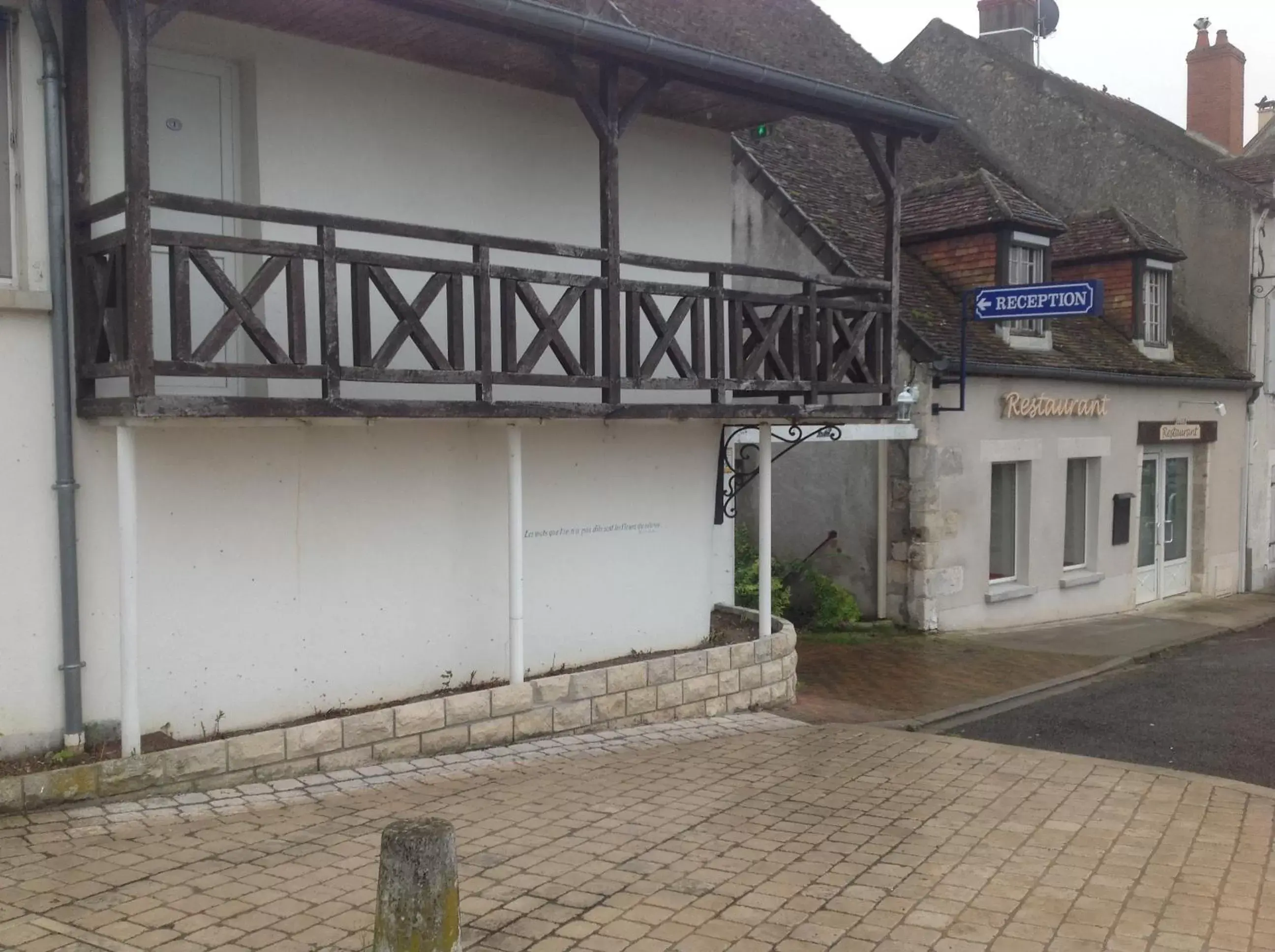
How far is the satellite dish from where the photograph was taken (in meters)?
20.5

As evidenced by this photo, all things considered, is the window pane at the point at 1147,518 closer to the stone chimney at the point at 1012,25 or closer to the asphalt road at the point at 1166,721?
the asphalt road at the point at 1166,721

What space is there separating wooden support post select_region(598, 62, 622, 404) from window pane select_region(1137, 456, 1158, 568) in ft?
40.3

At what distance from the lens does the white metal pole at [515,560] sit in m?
7.55

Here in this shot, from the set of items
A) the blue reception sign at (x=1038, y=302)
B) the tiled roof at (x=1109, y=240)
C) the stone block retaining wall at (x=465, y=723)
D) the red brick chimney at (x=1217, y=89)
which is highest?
the red brick chimney at (x=1217, y=89)

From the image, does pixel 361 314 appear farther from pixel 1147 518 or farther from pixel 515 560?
pixel 1147 518

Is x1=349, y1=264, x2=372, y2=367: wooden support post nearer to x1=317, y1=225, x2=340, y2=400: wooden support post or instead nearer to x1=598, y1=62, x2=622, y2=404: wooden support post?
x1=317, y1=225, x2=340, y2=400: wooden support post

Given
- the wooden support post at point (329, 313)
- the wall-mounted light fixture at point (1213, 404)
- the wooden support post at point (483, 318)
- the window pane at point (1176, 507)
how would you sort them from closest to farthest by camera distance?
the wooden support post at point (329, 313) < the wooden support post at point (483, 318) < the wall-mounted light fixture at point (1213, 404) < the window pane at point (1176, 507)

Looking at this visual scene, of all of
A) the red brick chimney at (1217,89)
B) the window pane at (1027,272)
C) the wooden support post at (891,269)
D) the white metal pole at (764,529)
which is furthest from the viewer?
the red brick chimney at (1217,89)

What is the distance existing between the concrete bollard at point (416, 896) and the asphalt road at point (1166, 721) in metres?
5.92

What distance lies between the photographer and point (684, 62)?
7.58 m

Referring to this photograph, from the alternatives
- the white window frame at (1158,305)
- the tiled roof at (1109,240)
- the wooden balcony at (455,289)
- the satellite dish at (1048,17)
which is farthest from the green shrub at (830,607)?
the satellite dish at (1048,17)

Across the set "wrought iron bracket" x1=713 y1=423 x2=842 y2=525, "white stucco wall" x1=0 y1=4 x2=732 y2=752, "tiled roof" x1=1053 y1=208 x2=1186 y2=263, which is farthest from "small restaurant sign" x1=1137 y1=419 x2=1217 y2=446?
"white stucco wall" x1=0 y1=4 x2=732 y2=752

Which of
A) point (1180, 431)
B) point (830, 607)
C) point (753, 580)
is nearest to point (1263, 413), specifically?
point (1180, 431)

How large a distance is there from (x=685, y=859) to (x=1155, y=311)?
15079 mm
